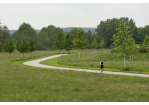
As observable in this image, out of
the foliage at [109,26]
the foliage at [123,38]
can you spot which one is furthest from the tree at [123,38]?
the foliage at [109,26]

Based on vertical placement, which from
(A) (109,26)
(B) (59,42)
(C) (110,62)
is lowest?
(C) (110,62)

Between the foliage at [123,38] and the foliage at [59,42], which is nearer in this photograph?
the foliage at [123,38]

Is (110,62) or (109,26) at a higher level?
(109,26)

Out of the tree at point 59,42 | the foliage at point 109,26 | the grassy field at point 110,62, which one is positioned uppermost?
the foliage at point 109,26

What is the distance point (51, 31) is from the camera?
14175cm

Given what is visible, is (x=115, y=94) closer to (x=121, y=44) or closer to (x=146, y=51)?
(x=121, y=44)

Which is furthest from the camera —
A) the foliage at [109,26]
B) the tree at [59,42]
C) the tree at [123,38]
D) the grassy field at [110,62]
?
the foliage at [109,26]

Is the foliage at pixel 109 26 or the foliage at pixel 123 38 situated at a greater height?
the foliage at pixel 109 26

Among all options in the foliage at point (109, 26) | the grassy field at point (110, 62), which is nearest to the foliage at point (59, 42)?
the grassy field at point (110, 62)

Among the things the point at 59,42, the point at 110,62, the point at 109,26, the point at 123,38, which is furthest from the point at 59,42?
the point at 109,26

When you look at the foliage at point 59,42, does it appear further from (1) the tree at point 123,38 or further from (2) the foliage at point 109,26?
(2) the foliage at point 109,26

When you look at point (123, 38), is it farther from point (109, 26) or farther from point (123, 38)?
point (109, 26)

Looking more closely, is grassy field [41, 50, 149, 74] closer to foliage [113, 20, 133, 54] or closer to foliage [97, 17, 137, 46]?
foliage [113, 20, 133, 54]

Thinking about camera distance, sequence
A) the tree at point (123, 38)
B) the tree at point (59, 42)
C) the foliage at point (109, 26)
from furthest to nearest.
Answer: the foliage at point (109, 26) → the tree at point (59, 42) → the tree at point (123, 38)
